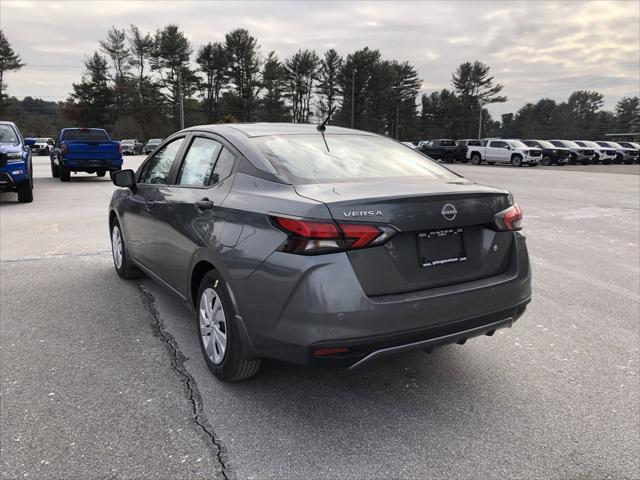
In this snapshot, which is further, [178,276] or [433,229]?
[178,276]

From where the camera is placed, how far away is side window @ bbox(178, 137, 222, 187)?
11.8 ft

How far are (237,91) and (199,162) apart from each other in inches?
3036

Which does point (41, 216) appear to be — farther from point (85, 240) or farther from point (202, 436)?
point (202, 436)

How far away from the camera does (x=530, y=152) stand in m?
32.2

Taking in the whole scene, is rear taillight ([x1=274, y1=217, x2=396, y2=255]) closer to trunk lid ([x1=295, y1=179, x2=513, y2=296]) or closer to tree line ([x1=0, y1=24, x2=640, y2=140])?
trunk lid ([x1=295, y1=179, x2=513, y2=296])

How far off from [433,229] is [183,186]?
6.51 ft

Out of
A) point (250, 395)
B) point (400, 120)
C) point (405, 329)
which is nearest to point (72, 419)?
point (250, 395)

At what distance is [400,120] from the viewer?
87750 millimetres

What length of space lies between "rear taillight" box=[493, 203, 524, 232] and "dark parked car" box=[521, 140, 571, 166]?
109ft

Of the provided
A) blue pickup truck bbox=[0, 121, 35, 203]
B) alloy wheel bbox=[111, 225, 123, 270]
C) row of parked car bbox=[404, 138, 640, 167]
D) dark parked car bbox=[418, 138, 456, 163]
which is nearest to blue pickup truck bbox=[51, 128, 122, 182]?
blue pickup truck bbox=[0, 121, 35, 203]

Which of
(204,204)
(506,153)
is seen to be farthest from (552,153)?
(204,204)

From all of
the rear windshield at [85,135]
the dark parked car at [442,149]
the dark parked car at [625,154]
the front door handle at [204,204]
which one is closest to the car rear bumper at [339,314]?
the front door handle at [204,204]

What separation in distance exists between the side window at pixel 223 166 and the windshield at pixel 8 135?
10.5 meters

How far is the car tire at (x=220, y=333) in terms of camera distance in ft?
9.91
